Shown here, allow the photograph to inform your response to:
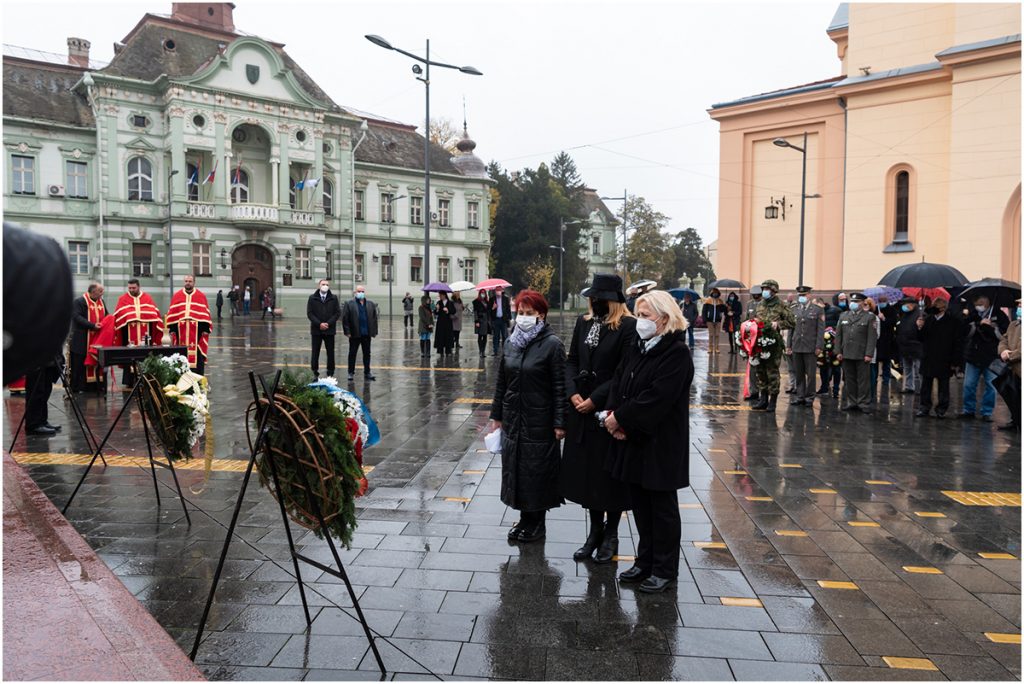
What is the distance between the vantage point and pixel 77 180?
4334 cm

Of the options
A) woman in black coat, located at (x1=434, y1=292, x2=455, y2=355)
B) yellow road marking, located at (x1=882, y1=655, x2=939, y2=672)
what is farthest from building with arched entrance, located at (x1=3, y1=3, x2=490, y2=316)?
yellow road marking, located at (x1=882, y1=655, x2=939, y2=672)

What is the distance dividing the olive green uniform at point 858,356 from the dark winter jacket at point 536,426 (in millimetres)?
8484

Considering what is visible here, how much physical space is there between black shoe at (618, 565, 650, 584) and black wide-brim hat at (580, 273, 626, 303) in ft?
5.93

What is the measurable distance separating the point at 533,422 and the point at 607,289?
3.57 ft

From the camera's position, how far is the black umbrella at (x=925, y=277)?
56.9 feet

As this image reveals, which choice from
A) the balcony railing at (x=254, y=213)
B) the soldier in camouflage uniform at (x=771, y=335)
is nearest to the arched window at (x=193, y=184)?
the balcony railing at (x=254, y=213)

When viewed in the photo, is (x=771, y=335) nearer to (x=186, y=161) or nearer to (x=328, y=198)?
(x=186, y=161)

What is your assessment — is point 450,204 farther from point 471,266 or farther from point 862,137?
point 862,137

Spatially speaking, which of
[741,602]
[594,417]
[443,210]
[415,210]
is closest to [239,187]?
[415,210]

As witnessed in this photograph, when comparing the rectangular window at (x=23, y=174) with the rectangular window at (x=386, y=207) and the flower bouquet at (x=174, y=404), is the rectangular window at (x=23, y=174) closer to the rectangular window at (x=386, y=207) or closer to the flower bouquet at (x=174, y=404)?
the rectangular window at (x=386, y=207)

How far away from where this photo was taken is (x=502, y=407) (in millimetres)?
5812

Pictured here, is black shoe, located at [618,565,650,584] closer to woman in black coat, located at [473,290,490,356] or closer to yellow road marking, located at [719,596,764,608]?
yellow road marking, located at [719,596,764,608]

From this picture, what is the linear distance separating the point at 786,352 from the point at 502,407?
29.8ft

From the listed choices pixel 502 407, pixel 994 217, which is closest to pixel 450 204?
pixel 994 217
